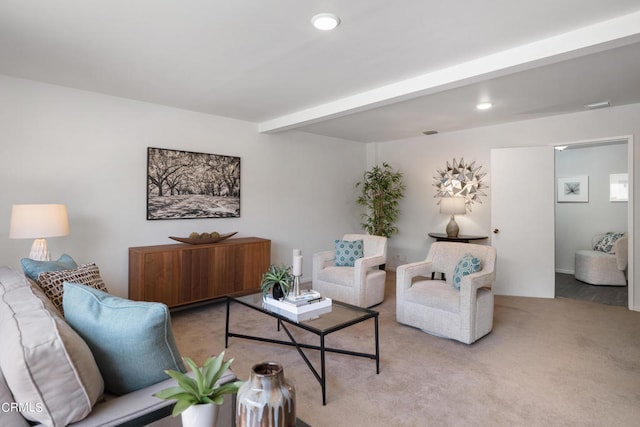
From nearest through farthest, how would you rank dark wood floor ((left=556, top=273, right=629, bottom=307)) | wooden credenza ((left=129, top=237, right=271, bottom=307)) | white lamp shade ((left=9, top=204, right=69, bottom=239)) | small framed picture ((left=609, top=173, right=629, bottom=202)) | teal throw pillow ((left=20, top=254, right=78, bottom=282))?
1. teal throw pillow ((left=20, top=254, right=78, bottom=282))
2. white lamp shade ((left=9, top=204, right=69, bottom=239))
3. wooden credenza ((left=129, top=237, right=271, bottom=307))
4. dark wood floor ((left=556, top=273, right=629, bottom=307))
5. small framed picture ((left=609, top=173, right=629, bottom=202))

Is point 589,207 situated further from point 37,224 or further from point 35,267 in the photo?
point 37,224

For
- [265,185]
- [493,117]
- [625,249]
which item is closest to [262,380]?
[265,185]

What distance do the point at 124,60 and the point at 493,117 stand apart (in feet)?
13.9

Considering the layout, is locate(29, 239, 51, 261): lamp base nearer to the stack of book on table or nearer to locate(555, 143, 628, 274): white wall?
the stack of book on table

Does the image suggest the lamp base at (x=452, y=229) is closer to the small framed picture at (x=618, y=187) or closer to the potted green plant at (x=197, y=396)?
the small framed picture at (x=618, y=187)

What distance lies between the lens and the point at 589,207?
611 cm

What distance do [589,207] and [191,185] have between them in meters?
6.43

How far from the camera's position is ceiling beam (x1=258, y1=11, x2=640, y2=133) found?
2193 millimetres

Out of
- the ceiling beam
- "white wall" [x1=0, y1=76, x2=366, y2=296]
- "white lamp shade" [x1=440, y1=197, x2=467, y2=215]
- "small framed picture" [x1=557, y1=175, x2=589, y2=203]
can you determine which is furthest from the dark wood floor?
"white wall" [x1=0, y1=76, x2=366, y2=296]

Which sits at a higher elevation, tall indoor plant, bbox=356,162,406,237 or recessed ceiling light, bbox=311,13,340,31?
recessed ceiling light, bbox=311,13,340,31

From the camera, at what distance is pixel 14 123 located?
3.23 metres

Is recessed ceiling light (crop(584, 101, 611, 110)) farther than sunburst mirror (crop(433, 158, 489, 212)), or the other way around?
sunburst mirror (crop(433, 158, 489, 212))

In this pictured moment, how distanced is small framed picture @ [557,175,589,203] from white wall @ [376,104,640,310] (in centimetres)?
217

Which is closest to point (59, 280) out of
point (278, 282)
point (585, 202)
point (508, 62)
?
point (278, 282)
